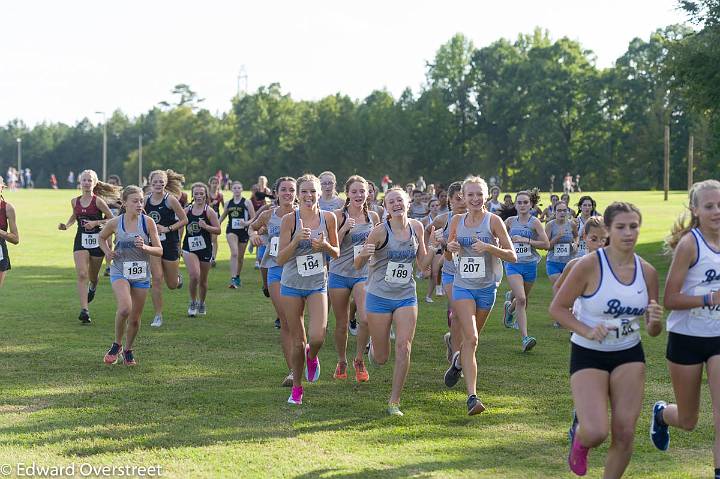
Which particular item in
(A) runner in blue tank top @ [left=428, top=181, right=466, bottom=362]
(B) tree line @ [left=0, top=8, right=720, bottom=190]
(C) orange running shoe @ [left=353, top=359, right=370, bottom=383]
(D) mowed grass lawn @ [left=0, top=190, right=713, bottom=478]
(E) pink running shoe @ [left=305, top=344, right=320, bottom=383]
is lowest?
(D) mowed grass lawn @ [left=0, top=190, right=713, bottom=478]

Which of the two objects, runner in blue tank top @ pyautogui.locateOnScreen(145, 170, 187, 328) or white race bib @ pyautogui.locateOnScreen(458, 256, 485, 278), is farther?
runner in blue tank top @ pyautogui.locateOnScreen(145, 170, 187, 328)

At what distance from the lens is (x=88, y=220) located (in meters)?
13.8

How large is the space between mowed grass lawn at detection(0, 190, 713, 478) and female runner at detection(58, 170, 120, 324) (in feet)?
2.39

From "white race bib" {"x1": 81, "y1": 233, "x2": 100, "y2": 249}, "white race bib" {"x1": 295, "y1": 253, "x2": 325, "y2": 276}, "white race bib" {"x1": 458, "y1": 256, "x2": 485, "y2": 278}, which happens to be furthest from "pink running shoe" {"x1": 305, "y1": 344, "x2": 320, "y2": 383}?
"white race bib" {"x1": 81, "y1": 233, "x2": 100, "y2": 249}

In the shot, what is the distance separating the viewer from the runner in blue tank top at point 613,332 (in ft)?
18.9

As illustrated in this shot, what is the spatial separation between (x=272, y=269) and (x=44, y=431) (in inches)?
124

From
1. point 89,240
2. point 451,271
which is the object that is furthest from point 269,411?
point 89,240

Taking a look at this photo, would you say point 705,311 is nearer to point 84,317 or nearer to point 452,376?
point 452,376

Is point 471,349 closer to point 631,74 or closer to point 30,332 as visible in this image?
point 30,332

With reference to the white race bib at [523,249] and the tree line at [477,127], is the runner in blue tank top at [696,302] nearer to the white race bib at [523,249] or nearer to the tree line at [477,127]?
the white race bib at [523,249]

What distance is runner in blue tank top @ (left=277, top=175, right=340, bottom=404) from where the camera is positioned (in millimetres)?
8836

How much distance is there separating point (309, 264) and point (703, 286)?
147 inches

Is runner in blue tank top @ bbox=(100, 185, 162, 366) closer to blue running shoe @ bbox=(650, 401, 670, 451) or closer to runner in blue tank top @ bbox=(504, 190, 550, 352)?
runner in blue tank top @ bbox=(504, 190, 550, 352)

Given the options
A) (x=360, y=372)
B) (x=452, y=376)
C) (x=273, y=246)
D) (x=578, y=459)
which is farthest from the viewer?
(x=273, y=246)
